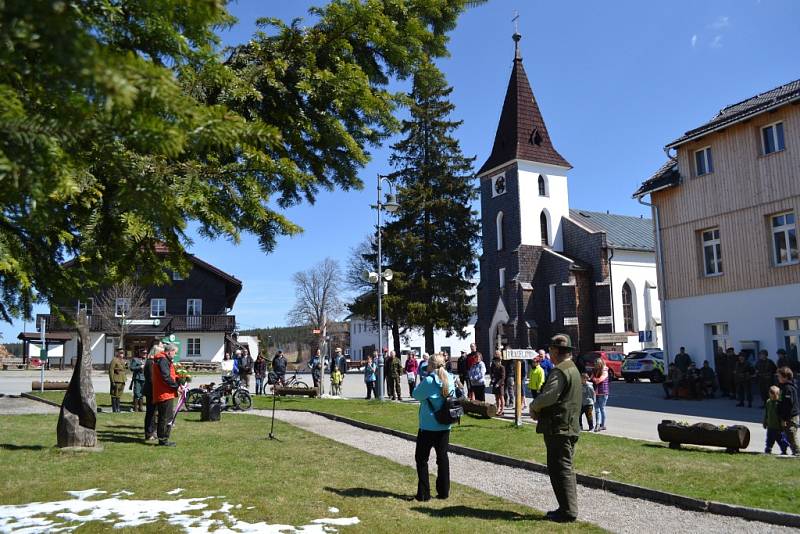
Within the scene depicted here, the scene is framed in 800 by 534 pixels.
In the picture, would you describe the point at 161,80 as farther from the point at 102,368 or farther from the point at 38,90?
the point at 102,368

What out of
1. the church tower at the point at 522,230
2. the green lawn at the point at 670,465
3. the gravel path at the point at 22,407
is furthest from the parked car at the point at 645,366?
the gravel path at the point at 22,407

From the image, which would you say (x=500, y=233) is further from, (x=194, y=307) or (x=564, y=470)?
(x=564, y=470)

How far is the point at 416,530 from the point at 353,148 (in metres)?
3.54

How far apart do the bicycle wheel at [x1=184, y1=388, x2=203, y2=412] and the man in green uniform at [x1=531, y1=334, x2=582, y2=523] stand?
13.7 metres

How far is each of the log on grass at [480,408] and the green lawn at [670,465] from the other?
1425mm

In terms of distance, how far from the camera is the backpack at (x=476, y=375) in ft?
58.8

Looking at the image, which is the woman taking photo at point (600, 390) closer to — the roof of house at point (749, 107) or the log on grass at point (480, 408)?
the log on grass at point (480, 408)

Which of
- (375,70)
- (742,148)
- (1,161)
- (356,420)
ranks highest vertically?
(742,148)

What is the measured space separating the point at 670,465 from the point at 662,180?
1821 cm

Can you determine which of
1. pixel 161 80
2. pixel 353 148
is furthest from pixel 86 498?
pixel 161 80

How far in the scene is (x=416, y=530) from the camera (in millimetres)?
5969

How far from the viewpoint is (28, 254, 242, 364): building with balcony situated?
51.8 m

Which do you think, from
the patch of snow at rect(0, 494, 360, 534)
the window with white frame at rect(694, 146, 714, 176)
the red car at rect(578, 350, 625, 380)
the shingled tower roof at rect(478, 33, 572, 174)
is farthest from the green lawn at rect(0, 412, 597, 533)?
the shingled tower roof at rect(478, 33, 572, 174)

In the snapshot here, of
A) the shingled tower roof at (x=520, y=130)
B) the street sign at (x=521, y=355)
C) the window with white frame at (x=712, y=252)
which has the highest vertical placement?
the shingled tower roof at (x=520, y=130)
